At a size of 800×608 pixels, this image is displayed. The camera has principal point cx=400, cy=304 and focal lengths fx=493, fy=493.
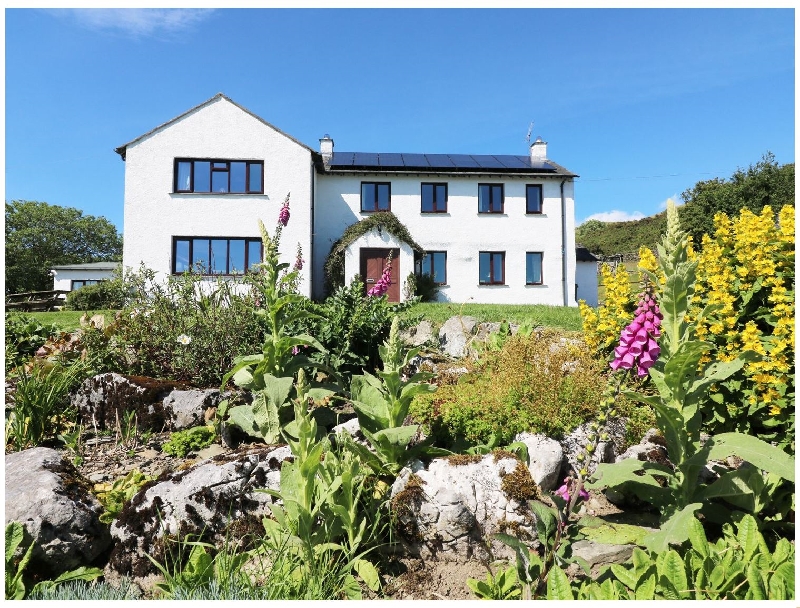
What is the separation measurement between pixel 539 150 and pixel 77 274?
30.2 metres

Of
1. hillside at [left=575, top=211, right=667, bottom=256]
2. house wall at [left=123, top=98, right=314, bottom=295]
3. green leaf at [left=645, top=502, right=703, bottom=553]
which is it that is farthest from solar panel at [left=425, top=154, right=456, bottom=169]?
hillside at [left=575, top=211, right=667, bottom=256]

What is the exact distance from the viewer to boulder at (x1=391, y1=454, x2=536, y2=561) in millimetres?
3205

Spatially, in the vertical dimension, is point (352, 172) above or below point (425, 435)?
above

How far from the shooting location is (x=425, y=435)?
13.5 feet

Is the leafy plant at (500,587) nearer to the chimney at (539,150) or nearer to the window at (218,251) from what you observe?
the window at (218,251)

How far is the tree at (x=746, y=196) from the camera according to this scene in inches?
1102

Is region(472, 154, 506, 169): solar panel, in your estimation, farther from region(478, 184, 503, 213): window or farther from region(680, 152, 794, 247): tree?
region(680, 152, 794, 247): tree

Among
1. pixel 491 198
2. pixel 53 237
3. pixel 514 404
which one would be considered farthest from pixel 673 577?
pixel 53 237

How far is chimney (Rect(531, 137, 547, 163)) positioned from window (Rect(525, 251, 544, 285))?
14.6ft

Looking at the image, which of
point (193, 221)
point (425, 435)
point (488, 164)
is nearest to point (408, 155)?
point (488, 164)

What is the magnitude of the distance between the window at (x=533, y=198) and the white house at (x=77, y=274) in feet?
85.4

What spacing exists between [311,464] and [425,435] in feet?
5.20

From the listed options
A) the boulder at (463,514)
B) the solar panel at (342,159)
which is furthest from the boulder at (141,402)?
the solar panel at (342,159)

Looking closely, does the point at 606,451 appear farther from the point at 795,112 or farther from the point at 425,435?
the point at 795,112
